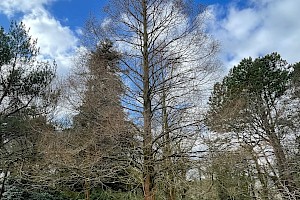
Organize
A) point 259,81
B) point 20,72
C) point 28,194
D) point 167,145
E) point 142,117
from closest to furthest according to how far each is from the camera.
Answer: point 142,117 → point 167,145 → point 20,72 → point 28,194 → point 259,81

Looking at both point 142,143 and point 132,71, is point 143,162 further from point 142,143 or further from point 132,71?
point 132,71

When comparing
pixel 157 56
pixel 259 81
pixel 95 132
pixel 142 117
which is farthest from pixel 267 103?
pixel 95 132

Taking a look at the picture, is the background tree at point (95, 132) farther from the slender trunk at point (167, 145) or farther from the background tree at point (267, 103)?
the background tree at point (267, 103)

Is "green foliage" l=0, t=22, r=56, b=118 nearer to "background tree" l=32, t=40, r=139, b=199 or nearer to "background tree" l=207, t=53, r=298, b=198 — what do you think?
"background tree" l=32, t=40, r=139, b=199

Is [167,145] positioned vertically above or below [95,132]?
below

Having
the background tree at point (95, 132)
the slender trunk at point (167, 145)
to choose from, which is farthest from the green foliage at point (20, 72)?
the slender trunk at point (167, 145)

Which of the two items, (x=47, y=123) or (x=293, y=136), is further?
(x=293, y=136)

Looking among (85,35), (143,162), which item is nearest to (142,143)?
(143,162)

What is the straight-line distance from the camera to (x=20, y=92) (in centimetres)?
1159

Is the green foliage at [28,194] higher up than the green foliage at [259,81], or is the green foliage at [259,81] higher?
the green foliage at [259,81]

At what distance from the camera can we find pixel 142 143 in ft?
26.8

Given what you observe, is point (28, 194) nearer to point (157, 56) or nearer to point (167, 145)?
point (167, 145)

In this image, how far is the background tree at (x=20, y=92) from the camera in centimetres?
1098

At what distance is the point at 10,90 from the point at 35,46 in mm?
1887
